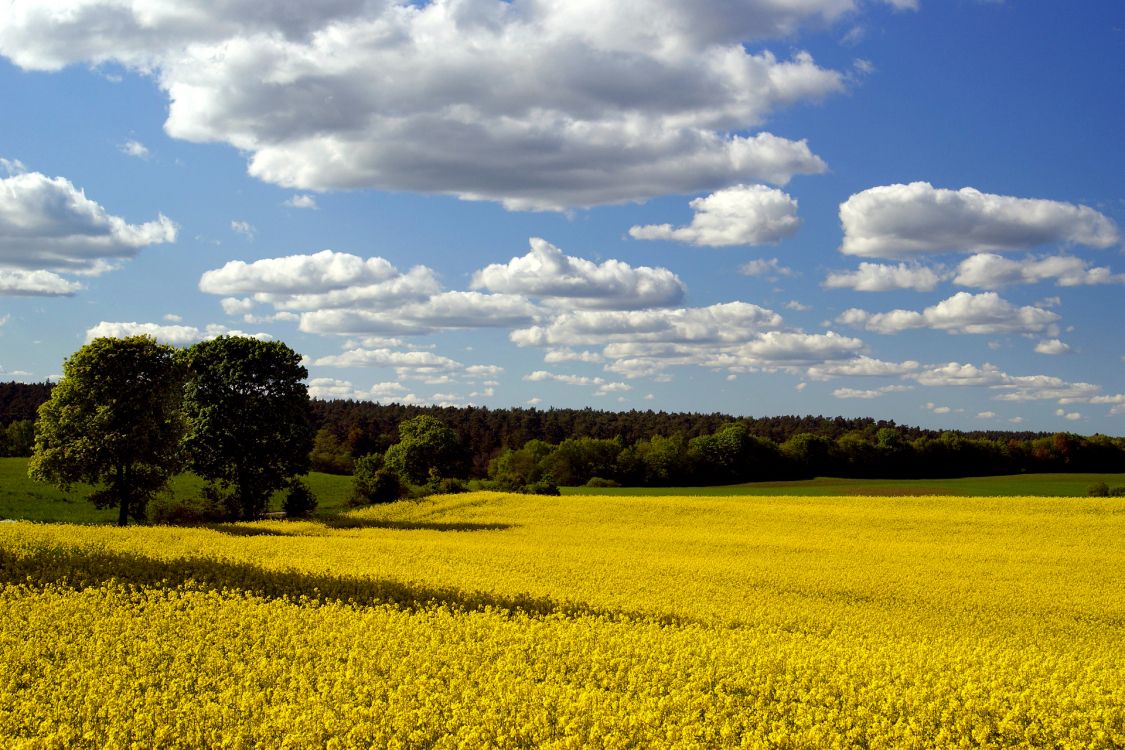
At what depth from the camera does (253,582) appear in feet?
65.8

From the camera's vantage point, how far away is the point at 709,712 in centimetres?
1086

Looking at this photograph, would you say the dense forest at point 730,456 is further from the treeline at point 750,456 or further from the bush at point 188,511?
the bush at point 188,511

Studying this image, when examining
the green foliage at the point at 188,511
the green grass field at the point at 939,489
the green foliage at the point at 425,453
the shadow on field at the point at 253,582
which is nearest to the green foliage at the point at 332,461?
the green foliage at the point at 425,453

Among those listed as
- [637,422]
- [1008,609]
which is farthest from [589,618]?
[637,422]

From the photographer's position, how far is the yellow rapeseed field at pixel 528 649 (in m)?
10.4

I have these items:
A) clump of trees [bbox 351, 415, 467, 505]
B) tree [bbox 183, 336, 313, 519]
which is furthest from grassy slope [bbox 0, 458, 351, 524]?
tree [bbox 183, 336, 313, 519]

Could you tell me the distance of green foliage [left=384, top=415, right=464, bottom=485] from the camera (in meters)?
78.3

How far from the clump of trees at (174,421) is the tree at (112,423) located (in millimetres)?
50

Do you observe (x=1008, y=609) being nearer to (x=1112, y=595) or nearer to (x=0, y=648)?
(x=1112, y=595)

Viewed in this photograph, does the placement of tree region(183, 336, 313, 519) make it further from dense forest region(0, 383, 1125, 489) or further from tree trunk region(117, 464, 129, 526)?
dense forest region(0, 383, 1125, 489)

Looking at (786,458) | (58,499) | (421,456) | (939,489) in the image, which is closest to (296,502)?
(58,499)

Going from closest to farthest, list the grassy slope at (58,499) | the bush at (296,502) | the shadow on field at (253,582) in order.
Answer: the shadow on field at (253,582), the grassy slope at (58,499), the bush at (296,502)

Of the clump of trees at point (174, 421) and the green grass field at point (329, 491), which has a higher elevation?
the clump of trees at point (174, 421)

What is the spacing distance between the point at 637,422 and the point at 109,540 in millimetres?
149647
